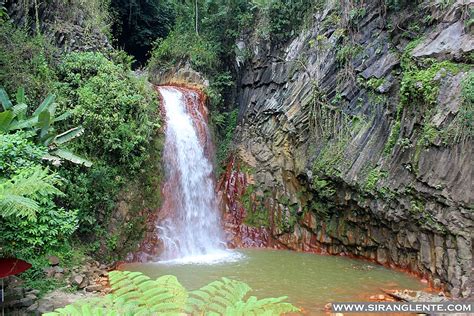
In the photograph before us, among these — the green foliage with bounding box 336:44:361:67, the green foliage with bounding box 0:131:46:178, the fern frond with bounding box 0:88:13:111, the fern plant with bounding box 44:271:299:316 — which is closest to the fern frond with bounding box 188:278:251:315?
the fern plant with bounding box 44:271:299:316

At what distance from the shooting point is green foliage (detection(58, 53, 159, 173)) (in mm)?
8711

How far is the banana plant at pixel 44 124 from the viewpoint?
6668 millimetres

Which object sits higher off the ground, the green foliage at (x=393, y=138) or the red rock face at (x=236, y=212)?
the green foliage at (x=393, y=138)

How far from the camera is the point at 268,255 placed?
10.0 metres

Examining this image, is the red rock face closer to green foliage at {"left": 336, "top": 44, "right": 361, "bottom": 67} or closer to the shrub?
green foliage at {"left": 336, "top": 44, "right": 361, "bottom": 67}

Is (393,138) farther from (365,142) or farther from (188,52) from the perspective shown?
(188,52)

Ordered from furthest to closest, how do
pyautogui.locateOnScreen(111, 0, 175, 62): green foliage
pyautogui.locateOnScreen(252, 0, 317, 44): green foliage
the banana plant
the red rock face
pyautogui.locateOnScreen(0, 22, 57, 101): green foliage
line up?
pyautogui.locateOnScreen(111, 0, 175, 62): green foliage
pyautogui.locateOnScreen(252, 0, 317, 44): green foliage
the red rock face
pyautogui.locateOnScreen(0, 22, 57, 101): green foliage
the banana plant

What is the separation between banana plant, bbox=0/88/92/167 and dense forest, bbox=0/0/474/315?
0.03 metres

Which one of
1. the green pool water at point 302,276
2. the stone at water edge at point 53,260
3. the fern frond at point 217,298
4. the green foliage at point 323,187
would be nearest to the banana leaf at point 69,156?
the stone at water edge at point 53,260

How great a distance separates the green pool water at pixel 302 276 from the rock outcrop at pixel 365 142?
0.71m

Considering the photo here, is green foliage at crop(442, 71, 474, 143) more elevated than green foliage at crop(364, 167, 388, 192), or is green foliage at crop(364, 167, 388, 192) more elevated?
green foliage at crop(442, 71, 474, 143)

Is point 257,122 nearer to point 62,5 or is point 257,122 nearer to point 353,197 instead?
point 353,197

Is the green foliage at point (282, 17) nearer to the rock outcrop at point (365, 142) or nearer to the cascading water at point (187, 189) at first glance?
the rock outcrop at point (365, 142)

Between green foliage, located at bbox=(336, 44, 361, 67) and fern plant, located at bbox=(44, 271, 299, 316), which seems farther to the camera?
green foliage, located at bbox=(336, 44, 361, 67)
